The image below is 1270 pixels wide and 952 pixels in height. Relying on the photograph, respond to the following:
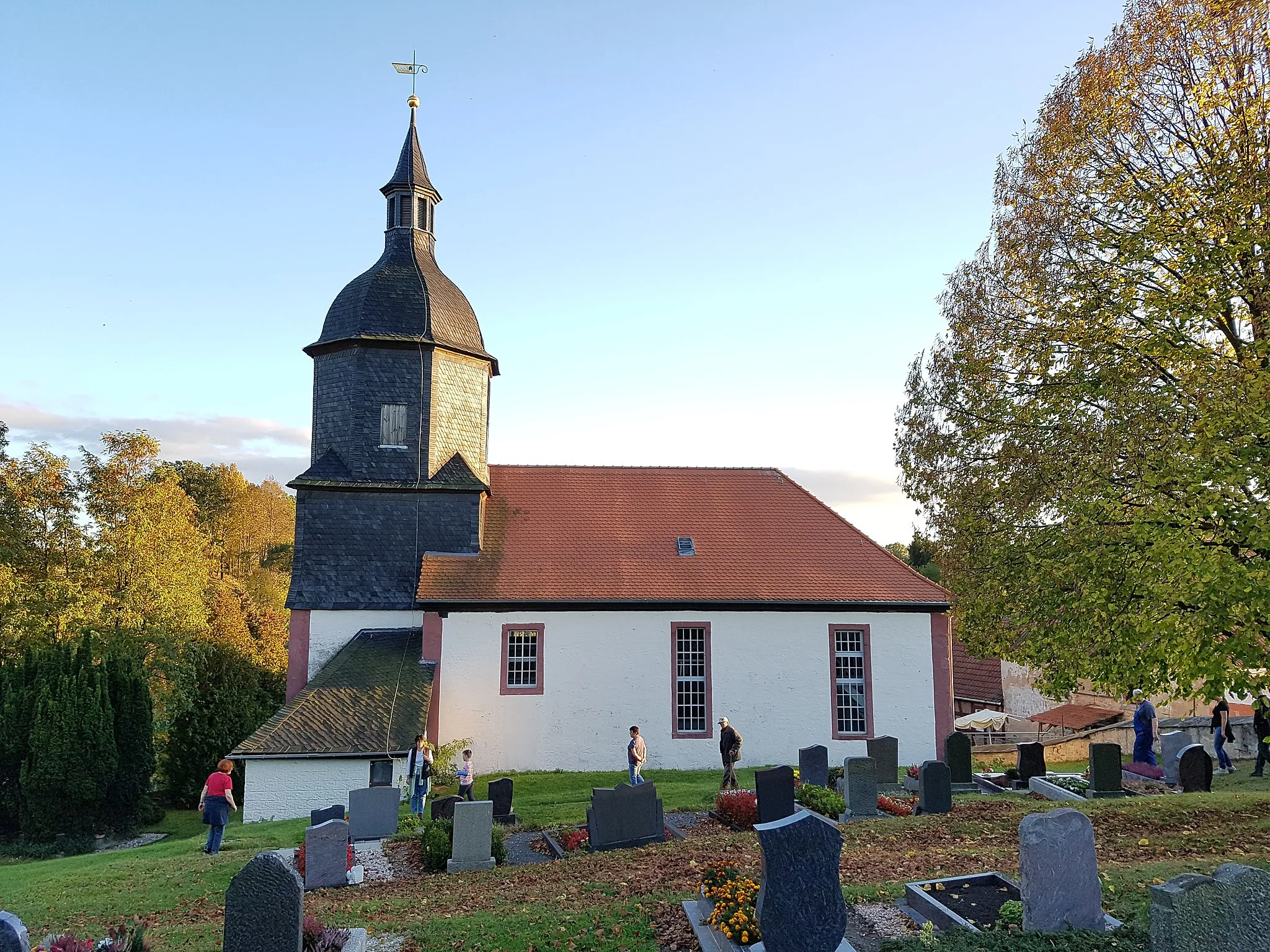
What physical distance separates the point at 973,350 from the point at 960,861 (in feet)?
30.6

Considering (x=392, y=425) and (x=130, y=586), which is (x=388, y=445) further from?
(x=130, y=586)

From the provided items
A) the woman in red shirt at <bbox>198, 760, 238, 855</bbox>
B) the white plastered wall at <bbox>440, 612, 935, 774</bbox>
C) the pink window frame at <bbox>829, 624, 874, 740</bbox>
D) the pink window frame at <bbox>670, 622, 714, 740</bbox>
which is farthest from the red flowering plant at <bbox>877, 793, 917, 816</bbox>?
the woman in red shirt at <bbox>198, 760, 238, 855</bbox>

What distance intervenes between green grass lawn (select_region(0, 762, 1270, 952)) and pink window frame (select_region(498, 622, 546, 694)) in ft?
16.9

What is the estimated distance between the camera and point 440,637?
70.1ft

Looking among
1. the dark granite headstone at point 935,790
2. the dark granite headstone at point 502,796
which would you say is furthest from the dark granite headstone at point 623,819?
the dark granite headstone at point 935,790

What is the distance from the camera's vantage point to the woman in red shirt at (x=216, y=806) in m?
15.2

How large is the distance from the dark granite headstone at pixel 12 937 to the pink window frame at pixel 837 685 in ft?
60.7

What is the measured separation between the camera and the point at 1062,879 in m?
7.93

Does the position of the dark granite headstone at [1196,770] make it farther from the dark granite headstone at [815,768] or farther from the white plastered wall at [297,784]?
the white plastered wall at [297,784]

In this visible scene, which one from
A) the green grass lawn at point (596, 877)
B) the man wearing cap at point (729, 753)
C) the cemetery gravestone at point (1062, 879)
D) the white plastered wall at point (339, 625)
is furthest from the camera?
the white plastered wall at point (339, 625)

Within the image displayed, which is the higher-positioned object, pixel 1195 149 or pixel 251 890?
pixel 1195 149

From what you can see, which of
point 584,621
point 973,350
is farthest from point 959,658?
point 973,350

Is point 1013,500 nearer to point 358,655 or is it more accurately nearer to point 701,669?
point 701,669

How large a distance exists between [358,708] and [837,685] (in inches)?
468
